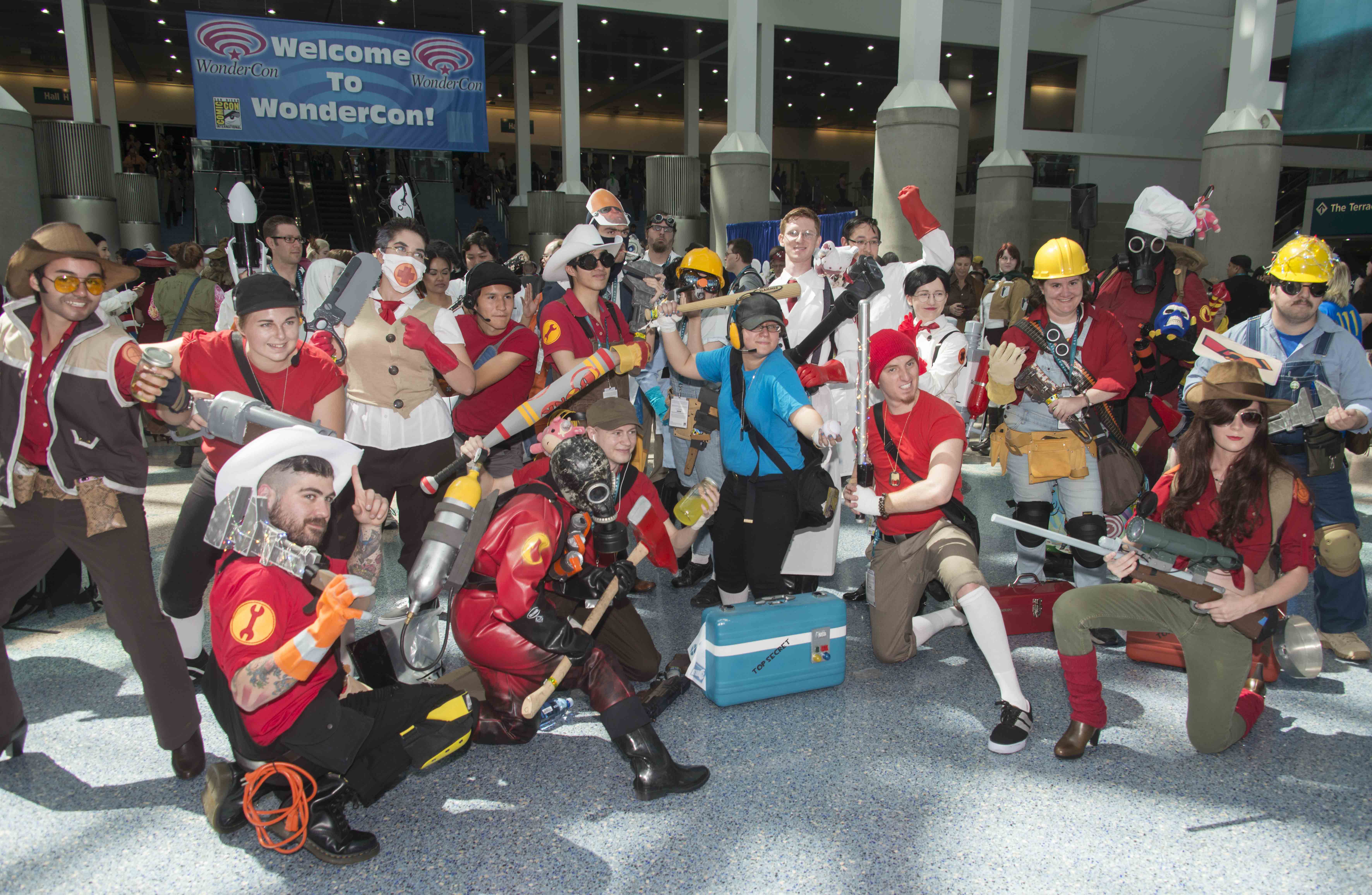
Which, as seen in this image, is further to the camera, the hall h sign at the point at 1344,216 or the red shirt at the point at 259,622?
the hall h sign at the point at 1344,216

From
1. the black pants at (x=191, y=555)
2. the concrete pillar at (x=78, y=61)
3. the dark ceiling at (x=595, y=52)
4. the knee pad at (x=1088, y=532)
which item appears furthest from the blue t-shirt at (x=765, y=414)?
the dark ceiling at (x=595, y=52)

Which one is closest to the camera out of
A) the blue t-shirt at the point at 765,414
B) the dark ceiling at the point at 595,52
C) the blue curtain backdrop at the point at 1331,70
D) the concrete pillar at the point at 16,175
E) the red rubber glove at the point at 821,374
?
the blue t-shirt at the point at 765,414

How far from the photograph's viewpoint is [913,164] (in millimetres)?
9516

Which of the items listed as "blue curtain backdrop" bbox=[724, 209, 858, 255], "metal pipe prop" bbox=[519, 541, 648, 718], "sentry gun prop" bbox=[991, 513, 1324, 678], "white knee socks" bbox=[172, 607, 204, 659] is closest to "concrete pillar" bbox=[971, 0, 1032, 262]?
"blue curtain backdrop" bbox=[724, 209, 858, 255]

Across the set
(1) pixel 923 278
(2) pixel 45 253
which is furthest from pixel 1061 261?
(2) pixel 45 253

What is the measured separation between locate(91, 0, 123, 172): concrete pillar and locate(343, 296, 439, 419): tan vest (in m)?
16.1

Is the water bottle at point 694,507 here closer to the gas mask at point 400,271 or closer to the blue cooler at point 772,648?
the blue cooler at point 772,648

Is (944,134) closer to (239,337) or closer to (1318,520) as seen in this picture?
(1318,520)

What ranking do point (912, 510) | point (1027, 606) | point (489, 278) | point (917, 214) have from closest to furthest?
point (912, 510)
point (1027, 606)
point (489, 278)
point (917, 214)

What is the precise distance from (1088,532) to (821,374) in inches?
52.5

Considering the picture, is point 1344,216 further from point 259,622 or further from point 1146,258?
point 259,622

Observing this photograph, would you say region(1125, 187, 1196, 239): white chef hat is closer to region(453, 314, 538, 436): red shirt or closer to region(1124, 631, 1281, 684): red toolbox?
region(1124, 631, 1281, 684): red toolbox

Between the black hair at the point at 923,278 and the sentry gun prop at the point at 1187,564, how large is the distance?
5.89ft

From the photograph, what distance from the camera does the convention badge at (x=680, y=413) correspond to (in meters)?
4.61
